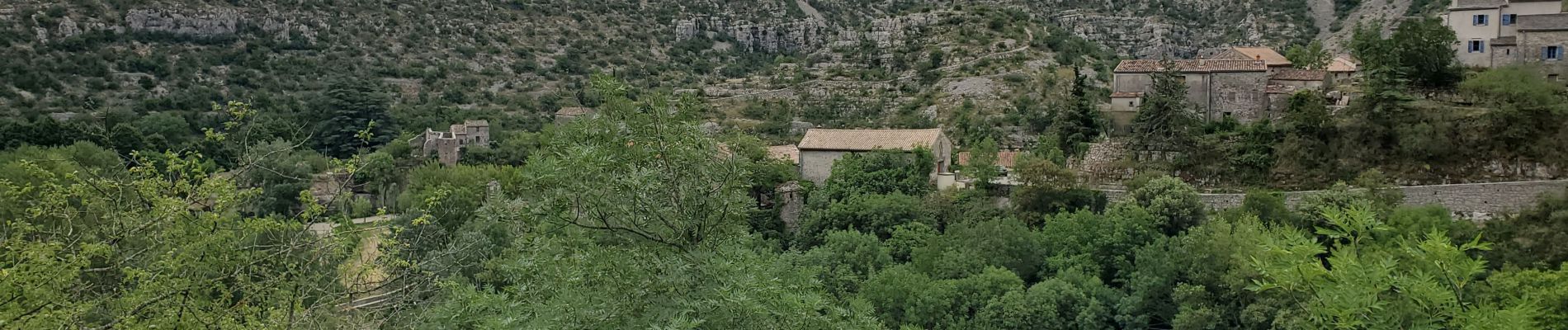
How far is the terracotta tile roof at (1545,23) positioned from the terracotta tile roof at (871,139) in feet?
48.9

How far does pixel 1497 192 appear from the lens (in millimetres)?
23203

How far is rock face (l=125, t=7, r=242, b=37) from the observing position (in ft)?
174

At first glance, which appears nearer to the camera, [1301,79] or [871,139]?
[1301,79]

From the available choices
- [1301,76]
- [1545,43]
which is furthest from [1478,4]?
[1301,76]

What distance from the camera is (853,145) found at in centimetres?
3128

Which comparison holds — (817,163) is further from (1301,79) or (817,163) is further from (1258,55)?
(1258,55)

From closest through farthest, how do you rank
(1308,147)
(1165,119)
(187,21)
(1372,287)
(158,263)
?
(158,263) < (1372,287) < (1308,147) < (1165,119) < (187,21)

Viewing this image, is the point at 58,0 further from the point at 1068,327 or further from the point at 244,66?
Answer: the point at 1068,327

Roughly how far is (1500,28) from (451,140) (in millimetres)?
34109

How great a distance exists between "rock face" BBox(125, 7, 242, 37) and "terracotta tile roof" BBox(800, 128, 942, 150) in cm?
3827

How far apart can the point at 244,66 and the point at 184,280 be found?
163ft

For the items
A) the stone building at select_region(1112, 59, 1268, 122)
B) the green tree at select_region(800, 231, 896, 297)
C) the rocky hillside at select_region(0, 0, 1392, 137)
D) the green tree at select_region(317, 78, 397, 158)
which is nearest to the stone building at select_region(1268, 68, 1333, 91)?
the stone building at select_region(1112, 59, 1268, 122)

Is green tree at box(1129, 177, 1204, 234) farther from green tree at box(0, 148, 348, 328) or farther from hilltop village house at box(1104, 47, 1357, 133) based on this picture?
green tree at box(0, 148, 348, 328)

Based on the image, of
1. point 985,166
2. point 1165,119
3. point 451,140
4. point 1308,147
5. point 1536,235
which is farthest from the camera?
point 451,140
